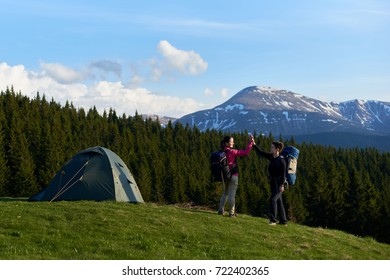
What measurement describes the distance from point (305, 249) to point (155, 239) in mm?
5921

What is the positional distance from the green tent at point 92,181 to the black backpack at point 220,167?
868 centimetres

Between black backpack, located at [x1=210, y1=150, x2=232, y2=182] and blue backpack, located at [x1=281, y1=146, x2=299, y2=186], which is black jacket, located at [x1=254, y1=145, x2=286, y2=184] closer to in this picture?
blue backpack, located at [x1=281, y1=146, x2=299, y2=186]

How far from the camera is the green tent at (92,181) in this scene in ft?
85.0

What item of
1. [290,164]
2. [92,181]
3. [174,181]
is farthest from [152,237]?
[174,181]

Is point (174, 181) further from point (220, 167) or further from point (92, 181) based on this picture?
point (220, 167)

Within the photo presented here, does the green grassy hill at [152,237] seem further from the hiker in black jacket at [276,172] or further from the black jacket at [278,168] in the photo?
the black jacket at [278,168]

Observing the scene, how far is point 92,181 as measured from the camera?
1034 inches

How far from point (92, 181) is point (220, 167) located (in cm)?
1023

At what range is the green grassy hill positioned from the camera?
13461 mm

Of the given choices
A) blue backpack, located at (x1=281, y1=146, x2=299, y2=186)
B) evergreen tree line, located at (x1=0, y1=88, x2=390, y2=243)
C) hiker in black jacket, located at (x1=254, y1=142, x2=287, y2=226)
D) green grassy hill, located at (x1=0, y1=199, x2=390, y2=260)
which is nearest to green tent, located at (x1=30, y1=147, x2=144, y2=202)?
green grassy hill, located at (x1=0, y1=199, x2=390, y2=260)

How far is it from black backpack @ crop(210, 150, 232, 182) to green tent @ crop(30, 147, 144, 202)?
28.5ft
